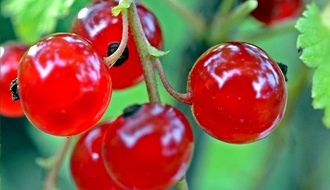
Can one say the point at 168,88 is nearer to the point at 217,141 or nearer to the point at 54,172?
the point at 54,172

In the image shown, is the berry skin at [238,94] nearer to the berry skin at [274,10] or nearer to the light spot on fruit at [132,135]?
the light spot on fruit at [132,135]

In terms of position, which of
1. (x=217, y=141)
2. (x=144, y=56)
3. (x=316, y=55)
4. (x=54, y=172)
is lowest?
(x=217, y=141)

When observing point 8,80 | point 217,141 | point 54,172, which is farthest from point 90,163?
point 217,141

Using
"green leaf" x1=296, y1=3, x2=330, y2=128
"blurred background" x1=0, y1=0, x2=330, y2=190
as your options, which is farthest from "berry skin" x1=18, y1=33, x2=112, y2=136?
"blurred background" x1=0, y1=0, x2=330, y2=190

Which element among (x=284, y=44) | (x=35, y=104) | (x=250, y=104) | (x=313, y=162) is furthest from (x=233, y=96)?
(x=284, y=44)

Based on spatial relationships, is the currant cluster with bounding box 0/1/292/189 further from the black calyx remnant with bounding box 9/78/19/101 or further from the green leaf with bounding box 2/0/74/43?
the green leaf with bounding box 2/0/74/43

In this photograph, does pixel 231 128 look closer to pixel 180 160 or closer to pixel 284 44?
pixel 180 160
